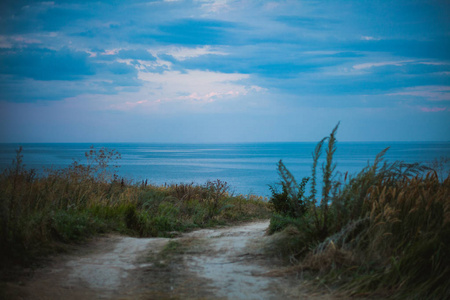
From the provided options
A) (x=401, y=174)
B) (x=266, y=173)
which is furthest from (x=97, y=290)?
(x=266, y=173)

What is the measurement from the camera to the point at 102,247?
623cm

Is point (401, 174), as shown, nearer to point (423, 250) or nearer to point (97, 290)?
point (423, 250)

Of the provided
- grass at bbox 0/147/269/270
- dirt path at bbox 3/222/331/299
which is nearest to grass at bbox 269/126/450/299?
dirt path at bbox 3/222/331/299

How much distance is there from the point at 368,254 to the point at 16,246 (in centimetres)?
494

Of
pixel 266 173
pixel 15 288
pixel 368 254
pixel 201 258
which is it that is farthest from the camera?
pixel 266 173

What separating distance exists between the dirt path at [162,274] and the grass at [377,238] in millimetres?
572

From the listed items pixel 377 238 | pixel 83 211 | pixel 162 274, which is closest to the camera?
pixel 377 238

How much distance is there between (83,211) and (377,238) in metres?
5.70

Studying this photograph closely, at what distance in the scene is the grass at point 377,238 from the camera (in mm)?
4398

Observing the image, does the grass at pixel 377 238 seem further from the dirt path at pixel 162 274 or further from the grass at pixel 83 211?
the grass at pixel 83 211

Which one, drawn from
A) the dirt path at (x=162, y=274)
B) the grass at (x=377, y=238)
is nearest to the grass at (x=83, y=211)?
the dirt path at (x=162, y=274)

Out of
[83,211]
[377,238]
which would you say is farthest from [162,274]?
[83,211]

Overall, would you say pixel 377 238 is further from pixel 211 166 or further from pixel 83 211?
pixel 211 166

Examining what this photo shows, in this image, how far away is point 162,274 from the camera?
498 centimetres
